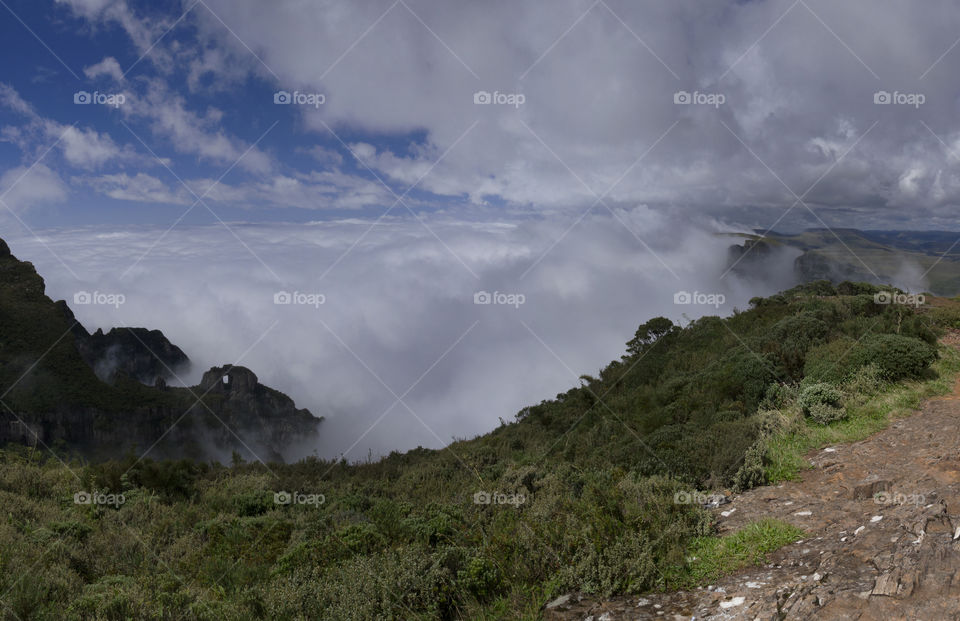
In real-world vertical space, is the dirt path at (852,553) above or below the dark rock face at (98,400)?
below

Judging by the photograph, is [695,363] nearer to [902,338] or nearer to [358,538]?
[902,338]

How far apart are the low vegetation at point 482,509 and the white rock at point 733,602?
494 millimetres

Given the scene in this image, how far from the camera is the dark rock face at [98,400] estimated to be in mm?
43656

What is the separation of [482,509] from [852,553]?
A: 14.3ft

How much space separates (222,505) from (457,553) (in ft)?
18.5

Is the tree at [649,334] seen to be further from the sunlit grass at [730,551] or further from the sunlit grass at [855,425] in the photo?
the sunlit grass at [730,551]

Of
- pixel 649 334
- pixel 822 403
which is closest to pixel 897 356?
pixel 822 403

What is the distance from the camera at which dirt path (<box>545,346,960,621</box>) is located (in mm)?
3053

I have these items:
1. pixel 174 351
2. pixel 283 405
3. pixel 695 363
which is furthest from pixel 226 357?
pixel 695 363

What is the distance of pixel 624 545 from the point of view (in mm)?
4512

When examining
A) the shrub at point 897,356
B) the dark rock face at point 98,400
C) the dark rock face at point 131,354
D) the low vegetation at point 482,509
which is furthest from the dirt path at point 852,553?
the dark rock face at point 131,354

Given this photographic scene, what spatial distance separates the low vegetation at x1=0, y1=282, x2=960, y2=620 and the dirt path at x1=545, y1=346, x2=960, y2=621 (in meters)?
0.27

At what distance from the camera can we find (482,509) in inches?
277

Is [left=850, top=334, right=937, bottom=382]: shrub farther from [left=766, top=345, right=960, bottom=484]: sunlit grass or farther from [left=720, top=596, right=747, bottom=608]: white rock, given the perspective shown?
[left=720, top=596, right=747, bottom=608]: white rock
